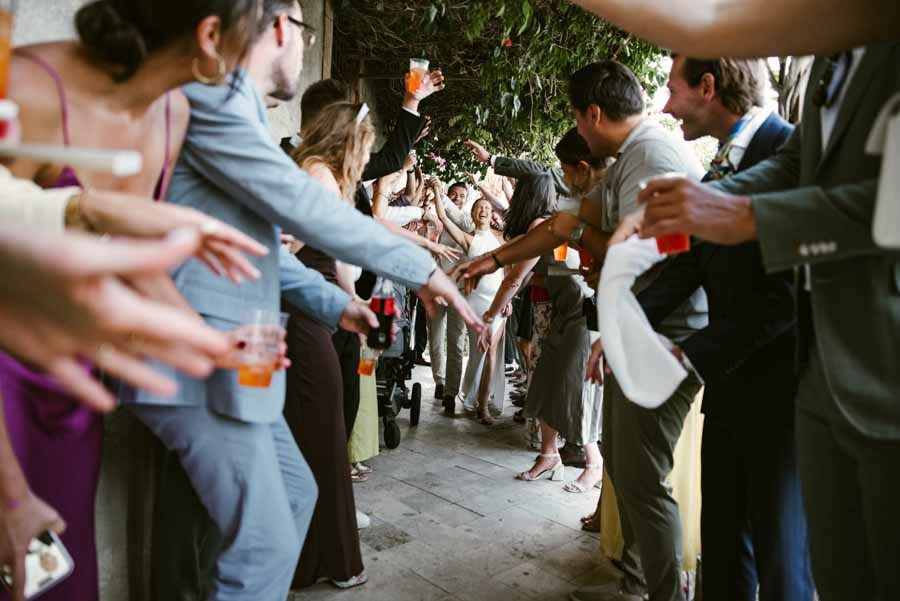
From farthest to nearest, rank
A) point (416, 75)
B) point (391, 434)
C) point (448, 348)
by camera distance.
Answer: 1. point (448, 348)
2. point (391, 434)
3. point (416, 75)

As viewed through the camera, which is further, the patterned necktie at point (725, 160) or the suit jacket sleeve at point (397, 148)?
the suit jacket sleeve at point (397, 148)

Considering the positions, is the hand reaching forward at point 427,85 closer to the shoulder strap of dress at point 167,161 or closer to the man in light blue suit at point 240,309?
the man in light blue suit at point 240,309

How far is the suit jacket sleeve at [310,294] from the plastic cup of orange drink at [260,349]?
23.7 inches

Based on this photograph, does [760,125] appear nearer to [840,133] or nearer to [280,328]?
[840,133]

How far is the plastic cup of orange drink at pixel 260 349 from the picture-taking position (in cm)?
146

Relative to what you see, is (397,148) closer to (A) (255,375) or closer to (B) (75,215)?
(A) (255,375)

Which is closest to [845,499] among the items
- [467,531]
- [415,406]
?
[467,531]

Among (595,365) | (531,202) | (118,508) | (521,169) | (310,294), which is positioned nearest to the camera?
(118,508)

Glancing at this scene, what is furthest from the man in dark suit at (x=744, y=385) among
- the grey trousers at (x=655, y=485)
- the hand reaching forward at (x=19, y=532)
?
the hand reaching forward at (x=19, y=532)

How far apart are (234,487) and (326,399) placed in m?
1.06

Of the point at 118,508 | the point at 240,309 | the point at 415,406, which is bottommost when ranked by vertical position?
the point at 415,406

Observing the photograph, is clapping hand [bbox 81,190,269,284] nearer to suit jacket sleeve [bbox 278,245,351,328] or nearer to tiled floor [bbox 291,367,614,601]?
suit jacket sleeve [bbox 278,245,351,328]

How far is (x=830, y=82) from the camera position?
1340mm

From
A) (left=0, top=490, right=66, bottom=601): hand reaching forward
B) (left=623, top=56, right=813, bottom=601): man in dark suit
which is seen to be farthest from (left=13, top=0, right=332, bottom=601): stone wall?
(left=623, top=56, right=813, bottom=601): man in dark suit
